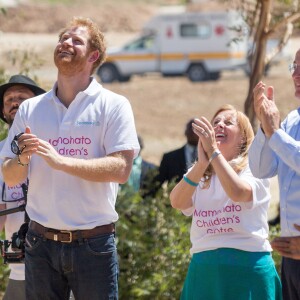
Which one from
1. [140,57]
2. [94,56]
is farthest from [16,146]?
[140,57]

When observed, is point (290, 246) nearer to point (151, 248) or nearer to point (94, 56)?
point (94, 56)

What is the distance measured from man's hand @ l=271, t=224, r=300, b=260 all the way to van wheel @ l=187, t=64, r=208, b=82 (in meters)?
30.1

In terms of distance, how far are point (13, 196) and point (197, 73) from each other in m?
29.4

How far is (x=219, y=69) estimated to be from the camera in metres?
34.6

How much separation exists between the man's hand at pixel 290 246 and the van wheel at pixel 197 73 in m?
30.1

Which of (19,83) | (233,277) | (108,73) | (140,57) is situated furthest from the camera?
(140,57)

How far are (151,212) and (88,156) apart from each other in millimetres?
2411

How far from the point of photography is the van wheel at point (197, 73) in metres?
34.5

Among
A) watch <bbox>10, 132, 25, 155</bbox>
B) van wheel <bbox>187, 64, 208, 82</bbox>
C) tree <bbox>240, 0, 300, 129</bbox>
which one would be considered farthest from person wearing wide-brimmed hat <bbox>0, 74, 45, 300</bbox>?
van wheel <bbox>187, 64, 208, 82</bbox>

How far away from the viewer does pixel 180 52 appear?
3500 centimetres

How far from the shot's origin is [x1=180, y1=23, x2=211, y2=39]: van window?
35156 mm

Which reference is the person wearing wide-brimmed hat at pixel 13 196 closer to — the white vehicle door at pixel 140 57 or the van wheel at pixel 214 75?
the white vehicle door at pixel 140 57

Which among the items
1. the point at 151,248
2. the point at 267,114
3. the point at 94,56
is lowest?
the point at 151,248

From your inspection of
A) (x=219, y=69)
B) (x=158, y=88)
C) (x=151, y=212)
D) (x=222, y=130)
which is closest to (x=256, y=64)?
(x=151, y=212)
